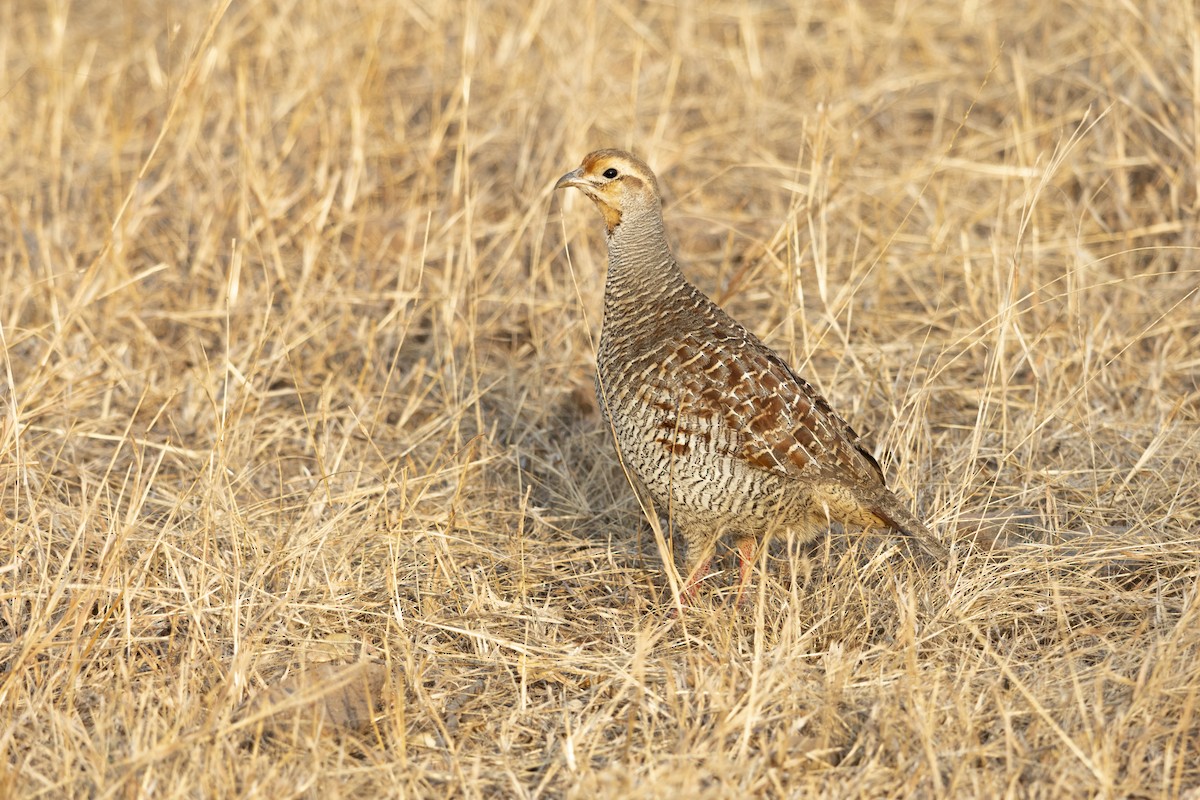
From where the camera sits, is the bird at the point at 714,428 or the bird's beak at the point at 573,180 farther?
the bird's beak at the point at 573,180

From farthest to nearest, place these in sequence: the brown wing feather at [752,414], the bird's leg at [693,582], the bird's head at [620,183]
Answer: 1. the bird's head at [620,183]
2. the bird's leg at [693,582]
3. the brown wing feather at [752,414]

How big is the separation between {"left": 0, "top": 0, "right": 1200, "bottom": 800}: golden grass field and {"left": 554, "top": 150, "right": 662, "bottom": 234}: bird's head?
26.6 inches

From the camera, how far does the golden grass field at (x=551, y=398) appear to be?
137 inches

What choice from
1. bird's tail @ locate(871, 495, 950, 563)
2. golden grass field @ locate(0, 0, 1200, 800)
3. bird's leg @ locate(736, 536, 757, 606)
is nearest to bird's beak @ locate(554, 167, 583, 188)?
golden grass field @ locate(0, 0, 1200, 800)

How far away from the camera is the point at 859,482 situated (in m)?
4.12

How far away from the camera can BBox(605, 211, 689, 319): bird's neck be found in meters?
4.37

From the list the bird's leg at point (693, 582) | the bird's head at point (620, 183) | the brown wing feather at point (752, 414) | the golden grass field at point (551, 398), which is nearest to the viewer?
the golden grass field at point (551, 398)

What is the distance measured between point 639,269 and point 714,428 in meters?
0.65

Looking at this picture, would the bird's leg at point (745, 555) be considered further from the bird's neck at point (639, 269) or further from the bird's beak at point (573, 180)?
the bird's beak at point (573, 180)

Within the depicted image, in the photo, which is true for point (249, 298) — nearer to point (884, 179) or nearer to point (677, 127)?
point (677, 127)

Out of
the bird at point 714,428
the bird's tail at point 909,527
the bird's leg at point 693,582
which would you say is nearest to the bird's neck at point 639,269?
the bird at point 714,428

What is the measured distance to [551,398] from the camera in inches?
218

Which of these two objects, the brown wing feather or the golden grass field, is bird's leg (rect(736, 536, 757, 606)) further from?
the brown wing feather

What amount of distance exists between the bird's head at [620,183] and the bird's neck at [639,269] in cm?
4
